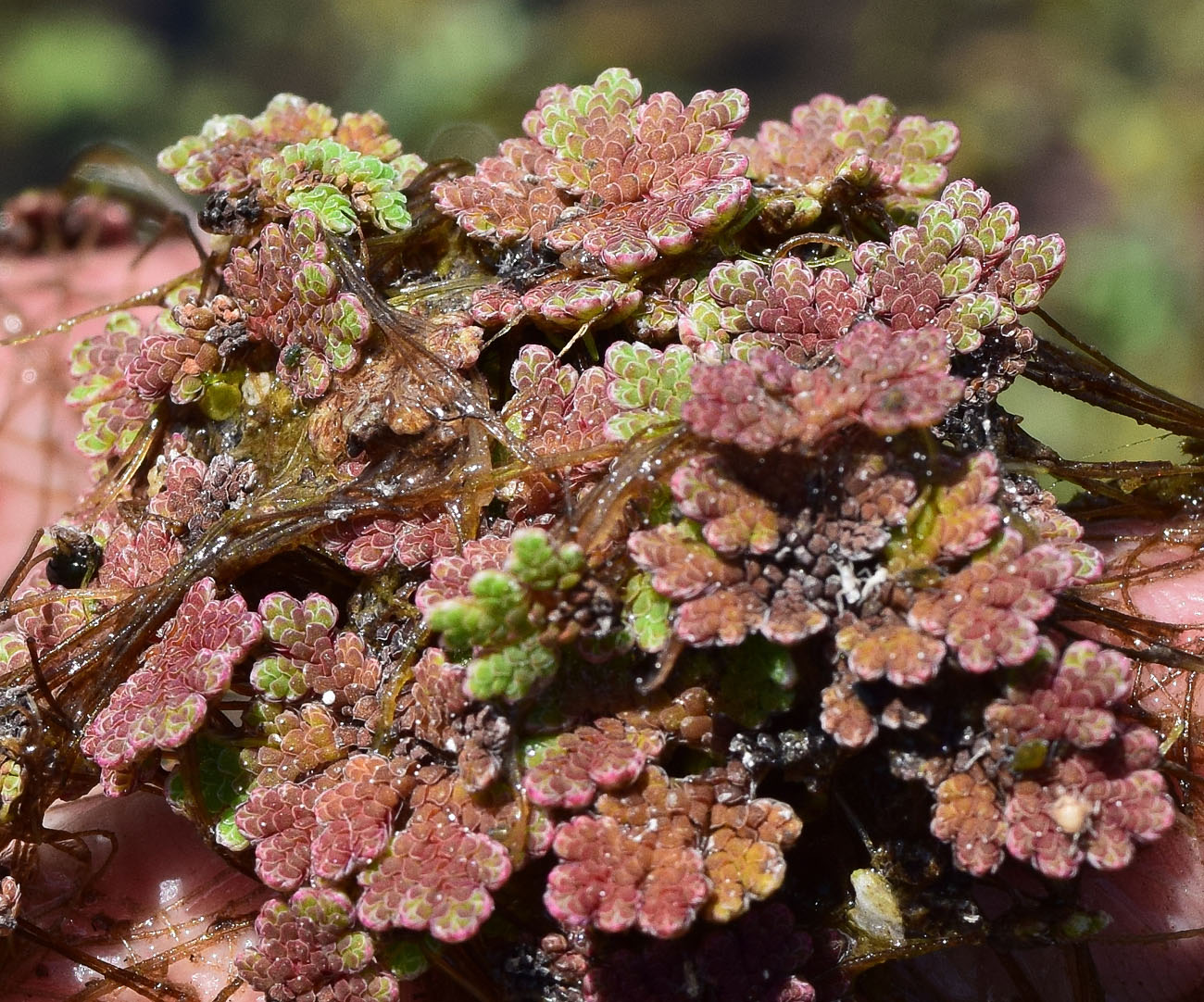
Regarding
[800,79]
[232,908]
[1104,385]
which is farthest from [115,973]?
[800,79]

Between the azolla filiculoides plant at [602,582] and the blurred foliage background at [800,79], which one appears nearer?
the azolla filiculoides plant at [602,582]

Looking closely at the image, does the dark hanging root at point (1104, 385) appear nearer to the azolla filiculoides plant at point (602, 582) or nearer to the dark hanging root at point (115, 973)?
the azolla filiculoides plant at point (602, 582)

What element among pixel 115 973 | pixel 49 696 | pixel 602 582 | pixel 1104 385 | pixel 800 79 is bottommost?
pixel 115 973

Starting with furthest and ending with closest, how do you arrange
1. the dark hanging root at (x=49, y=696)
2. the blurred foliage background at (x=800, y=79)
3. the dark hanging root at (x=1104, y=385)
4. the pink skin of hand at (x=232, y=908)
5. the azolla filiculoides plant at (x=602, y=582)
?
the blurred foliage background at (x=800, y=79)
the dark hanging root at (x=1104, y=385)
the pink skin of hand at (x=232, y=908)
the dark hanging root at (x=49, y=696)
the azolla filiculoides plant at (x=602, y=582)

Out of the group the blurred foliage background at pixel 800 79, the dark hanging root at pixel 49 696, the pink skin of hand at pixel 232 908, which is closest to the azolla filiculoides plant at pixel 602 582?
the dark hanging root at pixel 49 696

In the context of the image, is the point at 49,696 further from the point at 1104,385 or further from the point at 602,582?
the point at 1104,385

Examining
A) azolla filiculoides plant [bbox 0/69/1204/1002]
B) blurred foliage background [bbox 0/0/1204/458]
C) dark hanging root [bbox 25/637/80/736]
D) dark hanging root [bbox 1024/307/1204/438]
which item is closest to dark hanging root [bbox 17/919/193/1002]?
azolla filiculoides plant [bbox 0/69/1204/1002]

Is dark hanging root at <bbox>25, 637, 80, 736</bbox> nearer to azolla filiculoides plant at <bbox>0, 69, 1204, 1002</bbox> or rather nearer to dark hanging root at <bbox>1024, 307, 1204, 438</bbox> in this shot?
azolla filiculoides plant at <bbox>0, 69, 1204, 1002</bbox>
